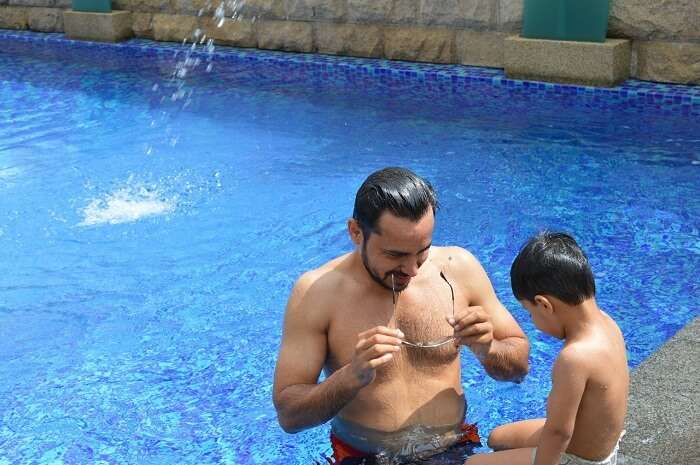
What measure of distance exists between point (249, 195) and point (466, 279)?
4447 millimetres

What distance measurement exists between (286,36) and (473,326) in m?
9.37

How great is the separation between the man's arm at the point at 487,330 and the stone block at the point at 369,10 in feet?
25.8

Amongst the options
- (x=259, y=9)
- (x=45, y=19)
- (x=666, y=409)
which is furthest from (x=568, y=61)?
(x=45, y=19)

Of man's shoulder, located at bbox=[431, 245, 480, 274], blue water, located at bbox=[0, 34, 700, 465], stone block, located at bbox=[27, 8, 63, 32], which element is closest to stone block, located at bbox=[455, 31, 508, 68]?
blue water, located at bbox=[0, 34, 700, 465]

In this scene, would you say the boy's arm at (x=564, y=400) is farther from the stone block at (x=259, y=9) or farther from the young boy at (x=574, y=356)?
the stone block at (x=259, y=9)

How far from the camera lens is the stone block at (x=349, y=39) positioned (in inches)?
431

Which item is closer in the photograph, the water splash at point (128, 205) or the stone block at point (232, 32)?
the water splash at point (128, 205)

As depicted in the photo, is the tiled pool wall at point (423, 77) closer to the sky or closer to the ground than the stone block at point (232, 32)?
closer to the ground

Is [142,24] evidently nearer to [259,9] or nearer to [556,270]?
[259,9]

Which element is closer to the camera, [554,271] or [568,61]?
[554,271]

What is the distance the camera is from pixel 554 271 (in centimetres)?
278

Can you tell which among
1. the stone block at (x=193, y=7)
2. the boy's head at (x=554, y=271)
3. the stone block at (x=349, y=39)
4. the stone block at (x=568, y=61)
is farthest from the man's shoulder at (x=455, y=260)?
the stone block at (x=193, y=7)

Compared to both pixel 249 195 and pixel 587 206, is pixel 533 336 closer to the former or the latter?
pixel 587 206

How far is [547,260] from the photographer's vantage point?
279 cm
